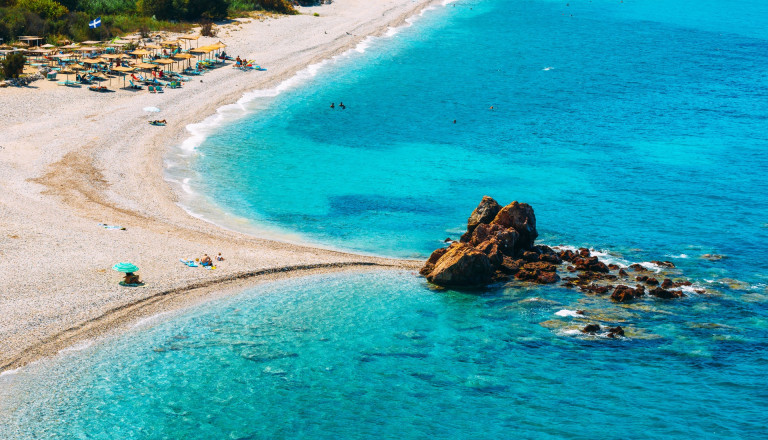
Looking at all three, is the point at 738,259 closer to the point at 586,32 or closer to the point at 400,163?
the point at 400,163

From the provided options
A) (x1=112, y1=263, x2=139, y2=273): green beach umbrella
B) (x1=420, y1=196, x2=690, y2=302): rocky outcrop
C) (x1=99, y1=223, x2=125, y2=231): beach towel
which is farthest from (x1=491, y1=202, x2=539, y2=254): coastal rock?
(x1=99, y1=223, x2=125, y2=231): beach towel

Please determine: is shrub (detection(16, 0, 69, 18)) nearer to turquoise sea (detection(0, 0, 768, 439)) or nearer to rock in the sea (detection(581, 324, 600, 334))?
turquoise sea (detection(0, 0, 768, 439))

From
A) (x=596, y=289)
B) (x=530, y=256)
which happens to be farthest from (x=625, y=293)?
(x=530, y=256)

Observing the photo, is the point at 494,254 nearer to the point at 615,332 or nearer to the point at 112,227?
the point at 615,332

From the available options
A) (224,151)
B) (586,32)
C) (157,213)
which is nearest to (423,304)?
(157,213)

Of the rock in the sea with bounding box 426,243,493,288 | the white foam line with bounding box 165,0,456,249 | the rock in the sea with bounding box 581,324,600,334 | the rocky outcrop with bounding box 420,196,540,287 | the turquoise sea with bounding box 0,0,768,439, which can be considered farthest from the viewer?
the white foam line with bounding box 165,0,456,249
